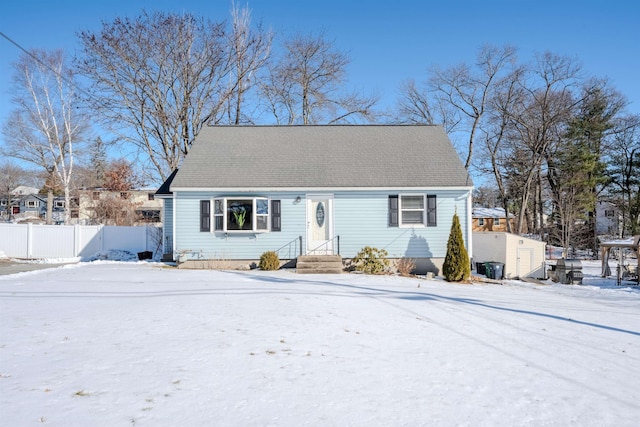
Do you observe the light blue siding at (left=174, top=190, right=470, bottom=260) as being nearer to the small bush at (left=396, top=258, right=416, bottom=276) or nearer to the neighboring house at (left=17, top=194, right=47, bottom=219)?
the small bush at (left=396, top=258, right=416, bottom=276)

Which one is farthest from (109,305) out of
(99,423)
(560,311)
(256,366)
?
(560,311)

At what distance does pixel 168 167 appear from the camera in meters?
27.5

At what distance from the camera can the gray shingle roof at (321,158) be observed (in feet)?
51.6

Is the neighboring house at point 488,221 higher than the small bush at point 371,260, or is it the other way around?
the neighboring house at point 488,221

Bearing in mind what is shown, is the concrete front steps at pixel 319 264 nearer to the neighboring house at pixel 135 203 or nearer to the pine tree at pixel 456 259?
the pine tree at pixel 456 259

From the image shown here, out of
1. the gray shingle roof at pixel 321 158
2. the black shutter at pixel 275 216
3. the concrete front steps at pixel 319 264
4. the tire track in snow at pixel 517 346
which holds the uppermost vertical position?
the gray shingle roof at pixel 321 158

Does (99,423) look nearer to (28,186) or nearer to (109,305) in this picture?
(109,305)

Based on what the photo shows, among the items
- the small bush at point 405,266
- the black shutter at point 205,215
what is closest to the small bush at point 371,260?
the small bush at point 405,266

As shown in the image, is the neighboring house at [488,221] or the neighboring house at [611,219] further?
the neighboring house at [488,221]

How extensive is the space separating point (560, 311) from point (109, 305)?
8767 mm

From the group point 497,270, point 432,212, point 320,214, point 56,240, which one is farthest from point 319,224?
point 56,240

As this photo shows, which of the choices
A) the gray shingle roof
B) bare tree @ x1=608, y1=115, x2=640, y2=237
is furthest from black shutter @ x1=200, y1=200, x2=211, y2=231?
bare tree @ x1=608, y1=115, x2=640, y2=237

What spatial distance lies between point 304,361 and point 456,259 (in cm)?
1025

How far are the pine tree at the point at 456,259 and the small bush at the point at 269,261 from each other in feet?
18.4
